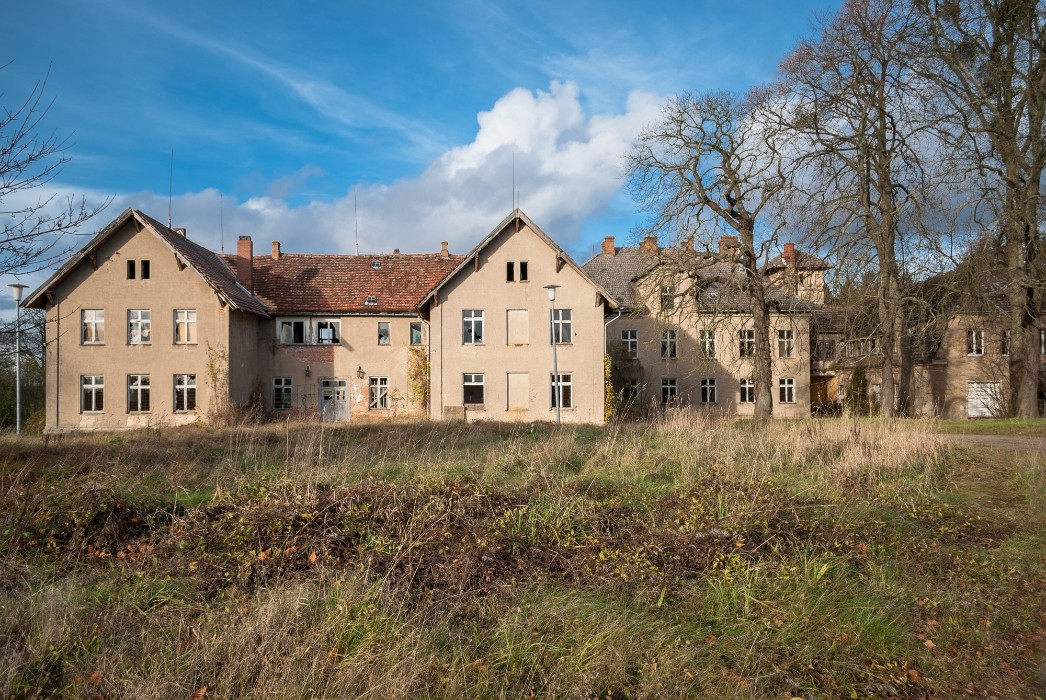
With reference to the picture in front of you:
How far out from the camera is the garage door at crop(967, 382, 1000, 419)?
33812mm

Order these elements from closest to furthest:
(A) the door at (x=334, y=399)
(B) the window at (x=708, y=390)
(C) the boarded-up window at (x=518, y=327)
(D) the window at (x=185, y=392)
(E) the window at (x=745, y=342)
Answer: (D) the window at (x=185, y=392) < (C) the boarded-up window at (x=518, y=327) < (A) the door at (x=334, y=399) < (E) the window at (x=745, y=342) < (B) the window at (x=708, y=390)

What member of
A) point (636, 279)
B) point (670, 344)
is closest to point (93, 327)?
point (636, 279)

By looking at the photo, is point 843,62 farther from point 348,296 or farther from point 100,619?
point 100,619

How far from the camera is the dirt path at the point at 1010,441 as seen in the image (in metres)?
13.6

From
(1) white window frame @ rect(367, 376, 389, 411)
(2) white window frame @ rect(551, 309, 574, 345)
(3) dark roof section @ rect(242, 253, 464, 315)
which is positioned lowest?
(1) white window frame @ rect(367, 376, 389, 411)

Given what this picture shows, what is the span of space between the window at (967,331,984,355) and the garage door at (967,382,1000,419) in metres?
1.70

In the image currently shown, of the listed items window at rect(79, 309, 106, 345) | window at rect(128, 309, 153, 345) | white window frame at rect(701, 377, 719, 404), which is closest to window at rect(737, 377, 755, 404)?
white window frame at rect(701, 377, 719, 404)

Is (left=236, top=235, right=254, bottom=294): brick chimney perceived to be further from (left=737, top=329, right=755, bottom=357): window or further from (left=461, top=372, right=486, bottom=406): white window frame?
(left=737, top=329, right=755, bottom=357): window

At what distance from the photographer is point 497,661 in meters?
4.44

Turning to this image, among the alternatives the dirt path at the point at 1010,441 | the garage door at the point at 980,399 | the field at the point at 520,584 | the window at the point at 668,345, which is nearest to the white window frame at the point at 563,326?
the window at the point at 668,345

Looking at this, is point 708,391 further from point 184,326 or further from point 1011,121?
point 184,326

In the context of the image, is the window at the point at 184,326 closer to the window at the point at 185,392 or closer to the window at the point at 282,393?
the window at the point at 185,392

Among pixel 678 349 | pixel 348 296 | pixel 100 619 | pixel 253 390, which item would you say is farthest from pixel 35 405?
pixel 100 619

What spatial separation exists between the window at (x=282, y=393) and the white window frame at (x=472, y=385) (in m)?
8.47
